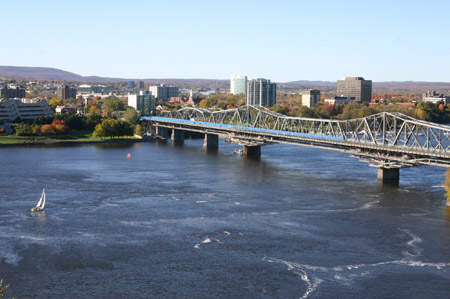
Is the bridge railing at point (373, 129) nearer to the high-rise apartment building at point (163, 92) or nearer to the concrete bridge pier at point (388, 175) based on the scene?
the concrete bridge pier at point (388, 175)

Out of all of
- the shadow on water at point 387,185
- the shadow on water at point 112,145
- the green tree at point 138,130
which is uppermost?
the green tree at point 138,130

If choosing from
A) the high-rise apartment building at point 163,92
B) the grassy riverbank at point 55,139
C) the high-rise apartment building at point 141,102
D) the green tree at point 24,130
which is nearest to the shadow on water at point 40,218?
the grassy riverbank at point 55,139

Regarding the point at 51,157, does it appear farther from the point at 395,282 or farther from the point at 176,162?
the point at 395,282

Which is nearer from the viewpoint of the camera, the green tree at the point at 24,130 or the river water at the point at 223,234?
the river water at the point at 223,234

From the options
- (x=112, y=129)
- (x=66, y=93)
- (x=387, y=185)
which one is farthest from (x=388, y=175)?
(x=66, y=93)

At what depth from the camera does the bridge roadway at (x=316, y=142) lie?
30.1 m

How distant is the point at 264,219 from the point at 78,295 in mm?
8945

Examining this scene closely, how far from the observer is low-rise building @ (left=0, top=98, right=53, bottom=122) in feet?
189

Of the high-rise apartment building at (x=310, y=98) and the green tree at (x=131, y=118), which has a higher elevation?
the high-rise apartment building at (x=310, y=98)

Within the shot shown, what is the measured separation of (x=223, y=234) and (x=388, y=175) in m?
12.9

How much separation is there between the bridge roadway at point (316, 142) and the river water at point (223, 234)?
103 cm

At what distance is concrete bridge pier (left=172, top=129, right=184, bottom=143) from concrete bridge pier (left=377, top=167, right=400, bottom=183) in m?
27.2

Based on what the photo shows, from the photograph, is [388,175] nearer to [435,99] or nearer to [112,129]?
[112,129]

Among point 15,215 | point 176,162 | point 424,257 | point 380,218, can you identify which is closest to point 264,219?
point 380,218
